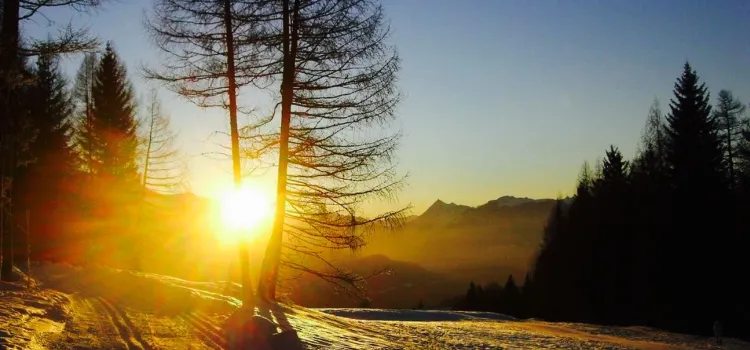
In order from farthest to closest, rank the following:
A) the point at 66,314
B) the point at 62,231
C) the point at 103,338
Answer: the point at 62,231, the point at 66,314, the point at 103,338

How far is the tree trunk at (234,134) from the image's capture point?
1462cm

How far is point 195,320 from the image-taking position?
38.5 ft

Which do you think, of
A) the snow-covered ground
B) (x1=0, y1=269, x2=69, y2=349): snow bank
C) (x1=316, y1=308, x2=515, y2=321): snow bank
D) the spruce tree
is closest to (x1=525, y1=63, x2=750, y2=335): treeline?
the spruce tree

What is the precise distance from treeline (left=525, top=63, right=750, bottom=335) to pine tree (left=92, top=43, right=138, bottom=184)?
33.9m

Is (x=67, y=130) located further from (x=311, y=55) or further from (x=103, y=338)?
(x=103, y=338)

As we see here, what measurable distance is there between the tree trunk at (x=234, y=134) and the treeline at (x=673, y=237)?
92.3 ft

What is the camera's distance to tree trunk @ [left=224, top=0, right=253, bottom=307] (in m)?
14.6

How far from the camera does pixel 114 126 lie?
118 feet

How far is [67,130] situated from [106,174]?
350 cm

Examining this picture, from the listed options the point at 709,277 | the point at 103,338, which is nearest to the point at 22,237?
the point at 103,338

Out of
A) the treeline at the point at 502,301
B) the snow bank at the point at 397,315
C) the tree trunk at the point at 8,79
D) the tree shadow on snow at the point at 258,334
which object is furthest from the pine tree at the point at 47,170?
the treeline at the point at 502,301

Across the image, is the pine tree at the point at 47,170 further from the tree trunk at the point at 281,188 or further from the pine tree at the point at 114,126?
the tree trunk at the point at 281,188

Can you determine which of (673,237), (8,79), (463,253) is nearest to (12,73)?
(8,79)

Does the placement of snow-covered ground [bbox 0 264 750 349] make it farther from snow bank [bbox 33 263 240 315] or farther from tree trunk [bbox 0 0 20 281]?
tree trunk [bbox 0 0 20 281]
